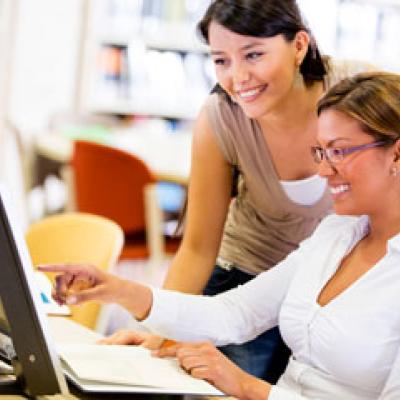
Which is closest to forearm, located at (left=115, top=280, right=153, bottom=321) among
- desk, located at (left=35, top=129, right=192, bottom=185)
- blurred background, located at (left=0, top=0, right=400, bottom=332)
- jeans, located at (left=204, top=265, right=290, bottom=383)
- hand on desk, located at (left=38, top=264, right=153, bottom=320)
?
hand on desk, located at (left=38, top=264, right=153, bottom=320)

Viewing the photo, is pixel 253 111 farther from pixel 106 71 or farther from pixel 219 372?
pixel 106 71

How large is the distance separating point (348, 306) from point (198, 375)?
0.29 meters

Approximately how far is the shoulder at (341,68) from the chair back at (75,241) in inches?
29.6

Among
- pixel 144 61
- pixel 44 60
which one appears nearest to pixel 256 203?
pixel 44 60

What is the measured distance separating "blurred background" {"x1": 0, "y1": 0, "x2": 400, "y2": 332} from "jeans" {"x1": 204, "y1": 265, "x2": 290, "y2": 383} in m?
2.69

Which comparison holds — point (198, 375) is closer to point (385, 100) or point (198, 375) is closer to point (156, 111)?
point (385, 100)

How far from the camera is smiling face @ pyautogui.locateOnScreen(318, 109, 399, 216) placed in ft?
6.16

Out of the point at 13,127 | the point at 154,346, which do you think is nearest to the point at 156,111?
the point at 13,127

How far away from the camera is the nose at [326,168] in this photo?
6.27ft

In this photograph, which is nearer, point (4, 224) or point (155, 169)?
point (4, 224)

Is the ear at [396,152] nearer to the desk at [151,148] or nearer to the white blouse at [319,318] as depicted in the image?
the white blouse at [319,318]

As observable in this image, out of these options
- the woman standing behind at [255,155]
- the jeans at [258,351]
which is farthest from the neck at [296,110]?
the jeans at [258,351]

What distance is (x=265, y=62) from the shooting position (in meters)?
2.12

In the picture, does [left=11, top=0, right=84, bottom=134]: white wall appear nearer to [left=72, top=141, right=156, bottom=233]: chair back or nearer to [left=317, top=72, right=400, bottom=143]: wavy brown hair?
[left=72, top=141, right=156, bottom=233]: chair back
